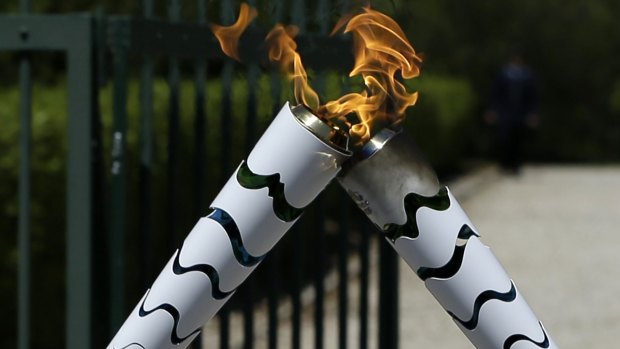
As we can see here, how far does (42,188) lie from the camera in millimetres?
6230

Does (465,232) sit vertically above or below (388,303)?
above

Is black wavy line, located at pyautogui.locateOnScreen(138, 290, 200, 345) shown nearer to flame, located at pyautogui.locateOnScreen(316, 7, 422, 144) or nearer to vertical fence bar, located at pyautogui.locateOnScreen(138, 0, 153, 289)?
flame, located at pyautogui.locateOnScreen(316, 7, 422, 144)

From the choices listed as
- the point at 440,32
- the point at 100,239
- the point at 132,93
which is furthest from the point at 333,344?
the point at 440,32

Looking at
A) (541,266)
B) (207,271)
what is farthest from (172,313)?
(541,266)

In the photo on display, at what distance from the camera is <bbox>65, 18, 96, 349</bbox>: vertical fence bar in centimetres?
304

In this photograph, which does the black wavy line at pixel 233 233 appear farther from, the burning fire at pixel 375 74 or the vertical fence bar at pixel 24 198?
the vertical fence bar at pixel 24 198

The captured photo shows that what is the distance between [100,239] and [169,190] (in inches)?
14.1

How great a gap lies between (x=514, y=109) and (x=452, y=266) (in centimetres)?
1695

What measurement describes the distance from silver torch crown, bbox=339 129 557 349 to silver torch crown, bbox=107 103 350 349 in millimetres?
58

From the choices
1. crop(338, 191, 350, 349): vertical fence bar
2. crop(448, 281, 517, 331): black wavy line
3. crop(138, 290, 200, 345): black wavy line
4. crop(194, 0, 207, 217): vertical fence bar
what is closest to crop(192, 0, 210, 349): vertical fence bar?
crop(194, 0, 207, 217): vertical fence bar

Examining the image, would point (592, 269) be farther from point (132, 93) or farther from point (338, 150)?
point (338, 150)

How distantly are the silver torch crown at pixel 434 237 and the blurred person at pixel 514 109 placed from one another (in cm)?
1658

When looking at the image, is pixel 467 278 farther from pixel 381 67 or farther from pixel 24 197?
pixel 24 197

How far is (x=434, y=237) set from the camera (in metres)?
2.16
